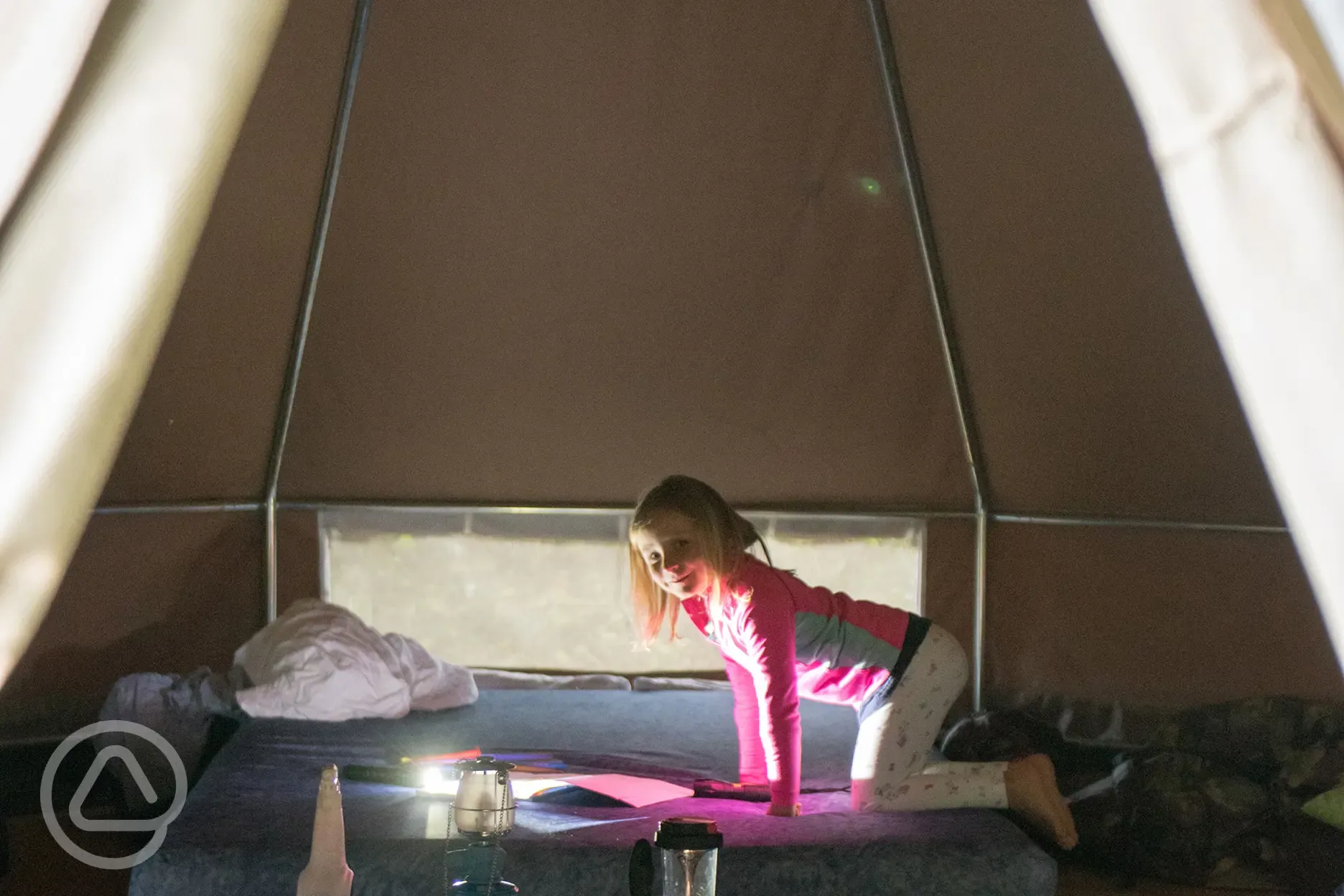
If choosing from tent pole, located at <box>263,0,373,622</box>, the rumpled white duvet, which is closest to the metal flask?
the rumpled white duvet

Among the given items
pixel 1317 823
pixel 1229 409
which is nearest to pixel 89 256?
pixel 1317 823

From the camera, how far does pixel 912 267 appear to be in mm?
3619

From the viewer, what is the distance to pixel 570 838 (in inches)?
82.4

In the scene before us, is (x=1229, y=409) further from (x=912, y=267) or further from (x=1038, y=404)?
(x=912, y=267)

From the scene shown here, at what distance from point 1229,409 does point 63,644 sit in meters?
3.25

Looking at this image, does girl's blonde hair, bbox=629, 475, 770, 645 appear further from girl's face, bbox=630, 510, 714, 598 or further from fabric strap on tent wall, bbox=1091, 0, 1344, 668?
fabric strap on tent wall, bbox=1091, 0, 1344, 668

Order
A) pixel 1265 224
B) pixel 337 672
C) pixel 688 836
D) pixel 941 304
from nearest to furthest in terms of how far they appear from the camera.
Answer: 1. pixel 1265 224
2. pixel 688 836
3. pixel 337 672
4. pixel 941 304

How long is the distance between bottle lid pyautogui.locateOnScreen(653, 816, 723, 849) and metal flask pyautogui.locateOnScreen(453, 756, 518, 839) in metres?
0.30

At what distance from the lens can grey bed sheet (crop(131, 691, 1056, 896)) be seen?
1.93 meters

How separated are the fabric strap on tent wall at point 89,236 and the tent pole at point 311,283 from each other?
8.09 ft

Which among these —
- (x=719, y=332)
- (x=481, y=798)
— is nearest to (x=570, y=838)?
(x=481, y=798)

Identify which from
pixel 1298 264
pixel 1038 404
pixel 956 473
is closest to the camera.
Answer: pixel 1298 264

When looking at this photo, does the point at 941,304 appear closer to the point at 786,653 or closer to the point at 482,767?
the point at 786,653

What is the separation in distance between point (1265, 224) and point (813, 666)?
2076 mm
